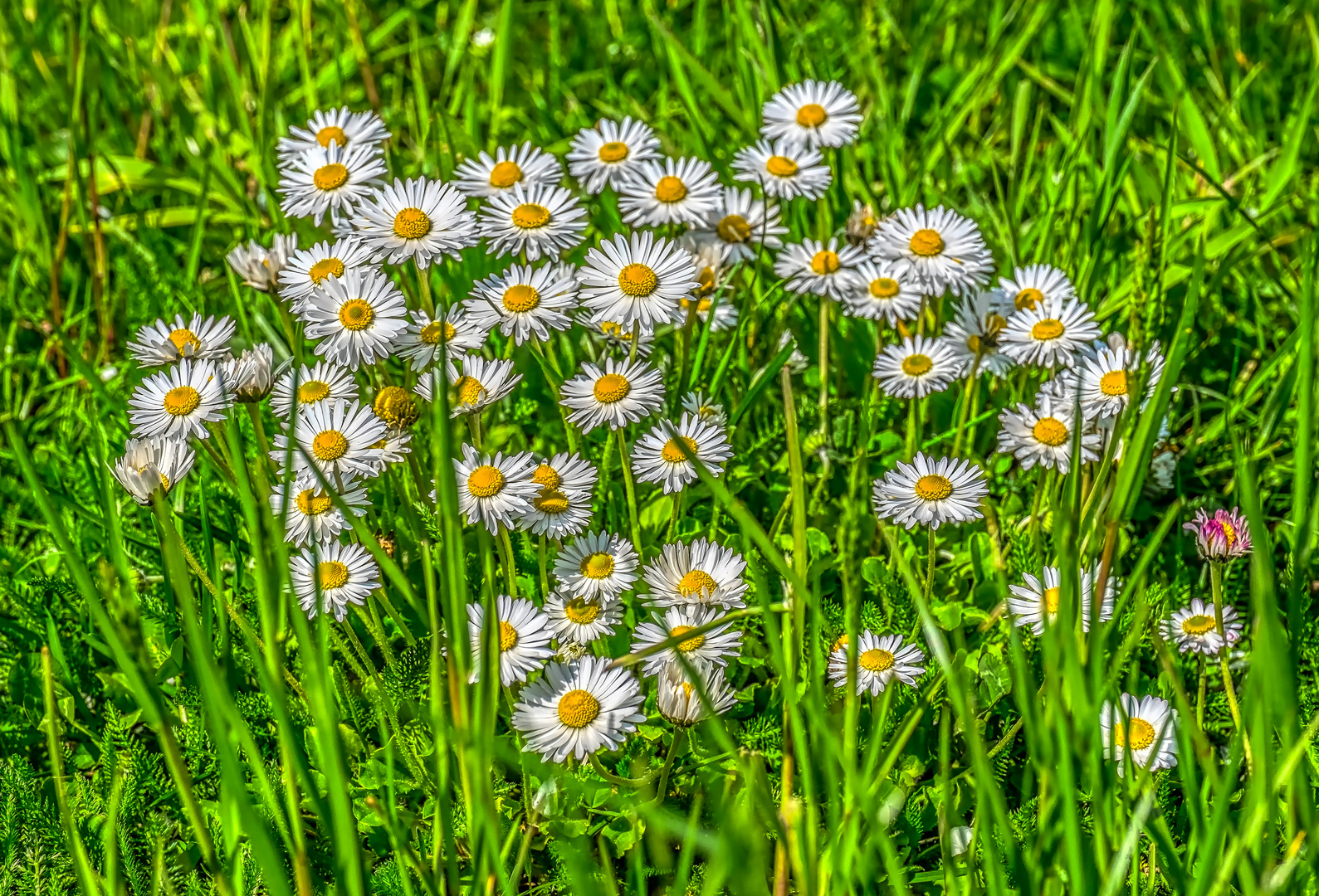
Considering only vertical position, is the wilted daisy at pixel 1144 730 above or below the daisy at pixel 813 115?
below

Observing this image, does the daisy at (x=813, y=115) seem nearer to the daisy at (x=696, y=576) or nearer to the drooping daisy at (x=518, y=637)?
the daisy at (x=696, y=576)

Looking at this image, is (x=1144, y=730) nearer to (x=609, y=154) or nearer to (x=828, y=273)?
(x=828, y=273)

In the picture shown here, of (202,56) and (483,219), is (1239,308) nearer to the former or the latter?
(483,219)

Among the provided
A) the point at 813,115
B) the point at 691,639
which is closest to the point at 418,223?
the point at 691,639

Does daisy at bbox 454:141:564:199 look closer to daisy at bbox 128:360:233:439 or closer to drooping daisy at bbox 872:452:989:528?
daisy at bbox 128:360:233:439

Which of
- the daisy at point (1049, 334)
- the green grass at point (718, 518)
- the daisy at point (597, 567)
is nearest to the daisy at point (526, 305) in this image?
the green grass at point (718, 518)

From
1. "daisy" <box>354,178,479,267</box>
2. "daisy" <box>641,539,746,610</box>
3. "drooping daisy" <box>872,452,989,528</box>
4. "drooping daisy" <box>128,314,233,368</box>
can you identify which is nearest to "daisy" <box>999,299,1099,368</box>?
"drooping daisy" <box>872,452,989,528</box>

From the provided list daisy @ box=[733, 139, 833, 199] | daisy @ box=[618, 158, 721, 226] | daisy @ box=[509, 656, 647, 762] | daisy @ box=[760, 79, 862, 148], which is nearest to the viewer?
daisy @ box=[509, 656, 647, 762]
